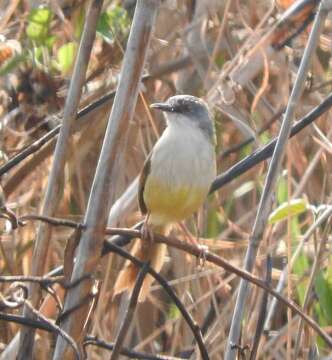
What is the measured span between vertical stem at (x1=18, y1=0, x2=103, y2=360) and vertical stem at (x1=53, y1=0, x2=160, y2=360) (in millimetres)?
169

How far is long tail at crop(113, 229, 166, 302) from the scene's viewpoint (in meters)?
2.31

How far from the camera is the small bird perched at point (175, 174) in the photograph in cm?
260

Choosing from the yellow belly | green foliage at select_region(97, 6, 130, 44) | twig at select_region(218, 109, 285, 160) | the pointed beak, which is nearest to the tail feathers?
the yellow belly

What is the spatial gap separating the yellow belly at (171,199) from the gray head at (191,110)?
Answer: 0.28 meters

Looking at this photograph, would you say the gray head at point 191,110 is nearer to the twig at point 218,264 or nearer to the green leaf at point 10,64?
the green leaf at point 10,64

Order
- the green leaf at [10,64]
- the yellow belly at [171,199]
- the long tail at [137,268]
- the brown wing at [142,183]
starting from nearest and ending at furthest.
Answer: the long tail at [137,268] → the yellow belly at [171,199] → the brown wing at [142,183] → the green leaf at [10,64]

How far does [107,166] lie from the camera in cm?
156

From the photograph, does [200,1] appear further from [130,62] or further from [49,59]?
[130,62]

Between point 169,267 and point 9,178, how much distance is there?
801 mm

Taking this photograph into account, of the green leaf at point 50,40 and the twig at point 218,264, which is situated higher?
the green leaf at point 50,40

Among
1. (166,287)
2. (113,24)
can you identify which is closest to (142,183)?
(113,24)

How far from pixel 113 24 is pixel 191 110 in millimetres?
426

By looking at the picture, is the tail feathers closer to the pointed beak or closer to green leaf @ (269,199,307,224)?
green leaf @ (269,199,307,224)

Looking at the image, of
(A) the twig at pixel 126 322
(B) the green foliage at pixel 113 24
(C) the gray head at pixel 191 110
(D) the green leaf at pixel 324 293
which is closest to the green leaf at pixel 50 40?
(B) the green foliage at pixel 113 24
